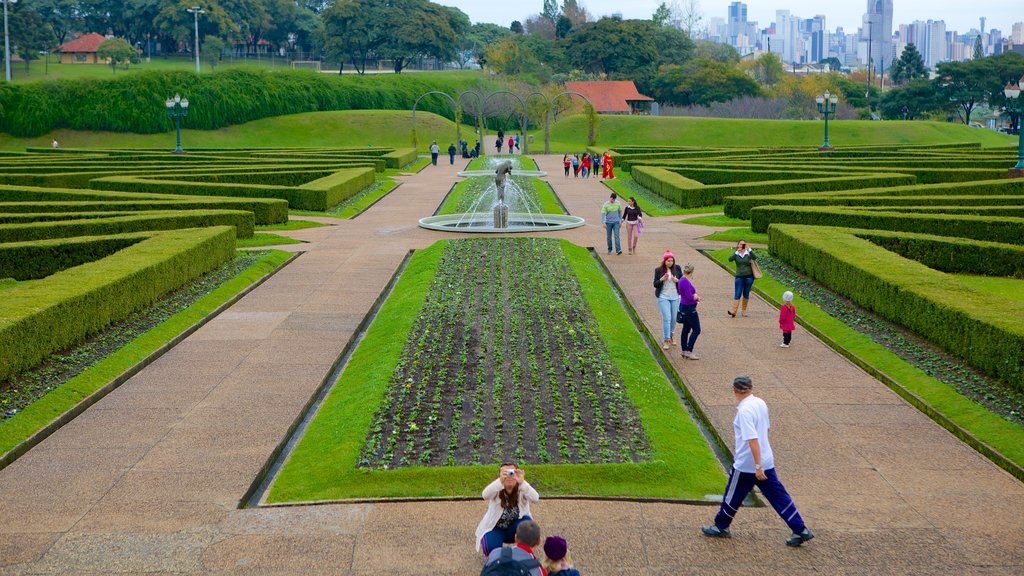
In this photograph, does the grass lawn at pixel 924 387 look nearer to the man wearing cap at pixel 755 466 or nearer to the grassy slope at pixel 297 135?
the man wearing cap at pixel 755 466

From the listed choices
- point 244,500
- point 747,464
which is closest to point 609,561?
point 747,464

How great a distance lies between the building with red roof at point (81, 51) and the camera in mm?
103938

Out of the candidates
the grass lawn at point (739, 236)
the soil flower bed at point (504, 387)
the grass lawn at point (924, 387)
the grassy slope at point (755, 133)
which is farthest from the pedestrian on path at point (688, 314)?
the grassy slope at point (755, 133)

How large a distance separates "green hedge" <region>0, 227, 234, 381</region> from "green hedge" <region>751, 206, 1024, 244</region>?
44.7 ft

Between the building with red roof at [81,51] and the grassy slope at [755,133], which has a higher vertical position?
the building with red roof at [81,51]

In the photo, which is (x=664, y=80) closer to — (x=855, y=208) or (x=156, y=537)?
(x=855, y=208)

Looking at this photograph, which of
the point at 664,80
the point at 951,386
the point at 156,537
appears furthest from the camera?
the point at 664,80

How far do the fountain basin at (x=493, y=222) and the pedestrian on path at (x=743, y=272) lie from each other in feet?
34.8

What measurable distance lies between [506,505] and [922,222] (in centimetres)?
1811

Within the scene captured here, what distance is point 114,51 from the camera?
96.0 m

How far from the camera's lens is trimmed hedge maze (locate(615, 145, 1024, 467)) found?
1391 centimetres

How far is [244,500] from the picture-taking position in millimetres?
9508

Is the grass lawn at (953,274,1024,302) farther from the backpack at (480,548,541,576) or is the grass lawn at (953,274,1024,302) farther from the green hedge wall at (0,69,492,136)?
the green hedge wall at (0,69,492,136)

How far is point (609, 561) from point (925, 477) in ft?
12.1
